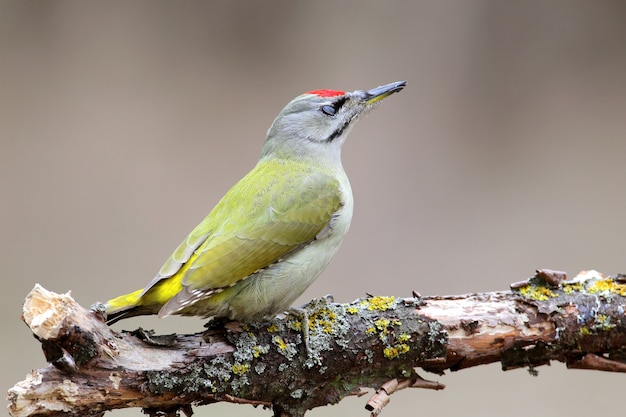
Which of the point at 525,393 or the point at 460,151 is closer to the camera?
the point at 525,393

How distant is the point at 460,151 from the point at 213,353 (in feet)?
10.1

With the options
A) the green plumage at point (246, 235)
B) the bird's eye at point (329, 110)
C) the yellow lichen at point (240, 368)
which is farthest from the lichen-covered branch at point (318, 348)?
the bird's eye at point (329, 110)

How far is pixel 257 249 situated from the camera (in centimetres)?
228

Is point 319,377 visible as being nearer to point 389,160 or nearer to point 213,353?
point 213,353

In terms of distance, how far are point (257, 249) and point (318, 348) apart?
0.34 metres

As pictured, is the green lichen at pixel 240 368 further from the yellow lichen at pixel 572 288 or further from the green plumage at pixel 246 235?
the yellow lichen at pixel 572 288

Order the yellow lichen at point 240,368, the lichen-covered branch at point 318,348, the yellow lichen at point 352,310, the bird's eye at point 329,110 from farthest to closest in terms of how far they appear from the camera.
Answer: the bird's eye at point 329,110, the yellow lichen at point 352,310, the yellow lichen at point 240,368, the lichen-covered branch at point 318,348

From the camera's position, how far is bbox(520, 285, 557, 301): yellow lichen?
97.7 inches

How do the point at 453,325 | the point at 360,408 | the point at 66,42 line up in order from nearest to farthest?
the point at 453,325 < the point at 360,408 < the point at 66,42

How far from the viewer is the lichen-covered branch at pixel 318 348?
1.87 meters

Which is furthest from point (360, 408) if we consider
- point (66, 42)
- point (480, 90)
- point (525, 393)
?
point (66, 42)

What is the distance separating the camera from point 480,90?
491cm

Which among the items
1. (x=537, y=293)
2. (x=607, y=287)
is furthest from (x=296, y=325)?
(x=607, y=287)

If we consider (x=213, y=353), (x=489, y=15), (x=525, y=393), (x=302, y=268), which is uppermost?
(x=489, y=15)
